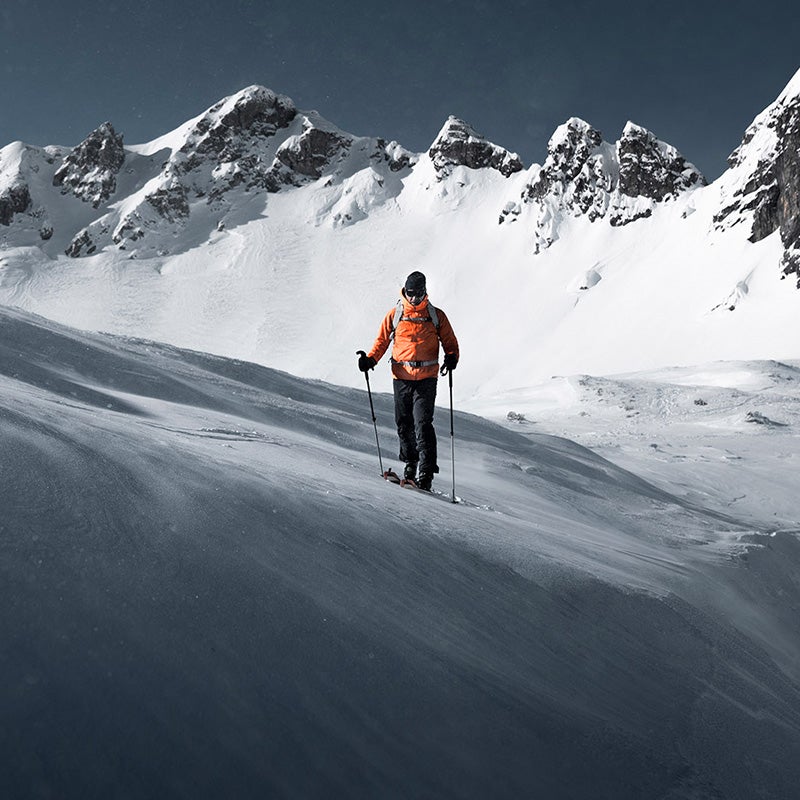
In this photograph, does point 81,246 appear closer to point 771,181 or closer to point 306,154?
point 306,154

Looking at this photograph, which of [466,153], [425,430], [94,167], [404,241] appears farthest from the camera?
[94,167]

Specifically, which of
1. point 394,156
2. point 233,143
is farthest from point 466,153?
point 233,143

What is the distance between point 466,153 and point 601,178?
2516cm

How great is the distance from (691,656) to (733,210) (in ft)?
198

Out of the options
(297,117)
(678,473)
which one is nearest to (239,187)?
(297,117)

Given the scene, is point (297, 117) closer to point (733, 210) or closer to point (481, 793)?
point (733, 210)

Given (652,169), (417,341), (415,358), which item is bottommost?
(415,358)

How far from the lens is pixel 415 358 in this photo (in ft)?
16.9

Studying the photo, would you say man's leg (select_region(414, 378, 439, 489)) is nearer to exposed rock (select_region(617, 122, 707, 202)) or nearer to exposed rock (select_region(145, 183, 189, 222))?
exposed rock (select_region(617, 122, 707, 202))

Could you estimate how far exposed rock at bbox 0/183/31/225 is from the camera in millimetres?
87812

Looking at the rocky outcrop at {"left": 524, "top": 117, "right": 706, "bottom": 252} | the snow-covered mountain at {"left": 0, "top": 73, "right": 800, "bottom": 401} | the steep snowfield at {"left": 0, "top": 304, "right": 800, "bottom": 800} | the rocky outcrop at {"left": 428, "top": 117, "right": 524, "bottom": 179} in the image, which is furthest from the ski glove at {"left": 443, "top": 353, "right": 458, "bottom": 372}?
the rocky outcrop at {"left": 428, "top": 117, "right": 524, "bottom": 179}

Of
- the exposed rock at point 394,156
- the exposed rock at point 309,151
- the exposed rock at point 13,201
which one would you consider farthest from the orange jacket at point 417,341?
the exposed rock at point 13,201

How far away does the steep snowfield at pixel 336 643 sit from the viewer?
1.30m

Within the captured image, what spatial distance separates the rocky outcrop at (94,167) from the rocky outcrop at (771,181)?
8477 cm
